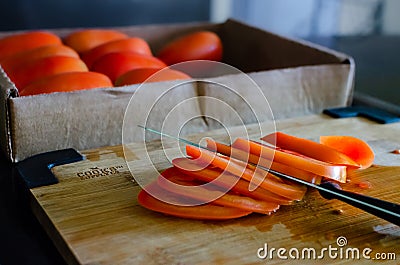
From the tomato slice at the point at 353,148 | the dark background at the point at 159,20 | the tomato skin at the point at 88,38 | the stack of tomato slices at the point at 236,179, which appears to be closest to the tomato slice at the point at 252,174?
the stack of tomato slices at the point at 236,179

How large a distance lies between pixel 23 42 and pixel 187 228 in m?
0.61

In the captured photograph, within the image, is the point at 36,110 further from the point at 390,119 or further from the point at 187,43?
the point at 390,119

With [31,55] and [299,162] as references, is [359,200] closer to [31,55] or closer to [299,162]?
[299,162]

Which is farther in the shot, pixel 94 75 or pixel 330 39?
pixel 330 39

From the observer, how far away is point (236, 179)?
691 millimetres

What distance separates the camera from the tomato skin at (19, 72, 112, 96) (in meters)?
0.88

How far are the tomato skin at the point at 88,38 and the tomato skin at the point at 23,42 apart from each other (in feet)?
0.13

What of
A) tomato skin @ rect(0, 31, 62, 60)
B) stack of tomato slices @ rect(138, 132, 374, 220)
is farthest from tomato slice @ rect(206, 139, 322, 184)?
tomato skin @ rect(0, 31, 62, 60)

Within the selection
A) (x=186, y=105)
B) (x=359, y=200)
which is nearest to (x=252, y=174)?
(x=359, y=200)

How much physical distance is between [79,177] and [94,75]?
8.4 inches

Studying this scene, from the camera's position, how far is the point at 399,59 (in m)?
1.62

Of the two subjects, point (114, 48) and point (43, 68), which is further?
point (114, 48)

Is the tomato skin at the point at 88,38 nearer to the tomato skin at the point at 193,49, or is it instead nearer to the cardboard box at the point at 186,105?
the tomato skin at the point at 193,49

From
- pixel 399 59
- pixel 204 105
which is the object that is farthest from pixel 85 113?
pixel 399 59
